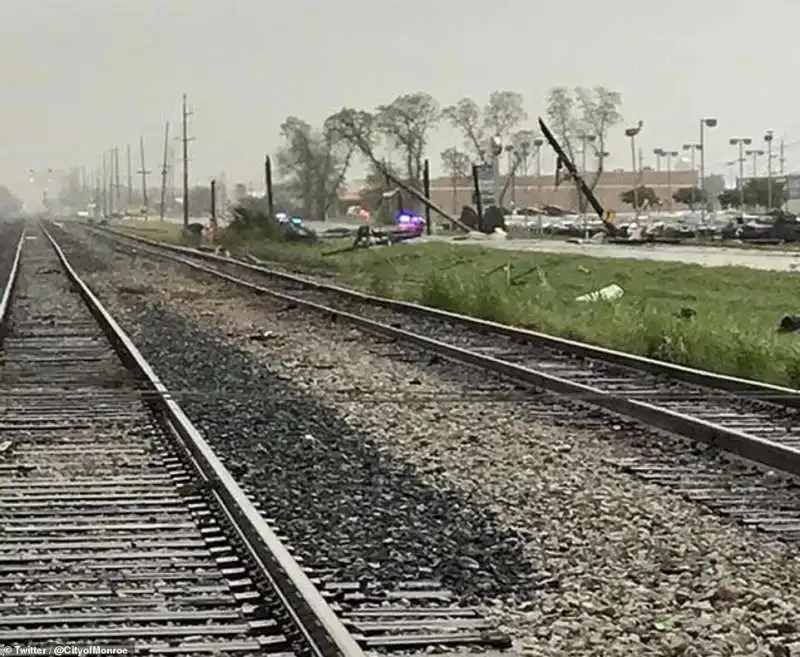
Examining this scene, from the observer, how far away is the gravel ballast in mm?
6031

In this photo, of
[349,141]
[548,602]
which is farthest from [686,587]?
[349,141]

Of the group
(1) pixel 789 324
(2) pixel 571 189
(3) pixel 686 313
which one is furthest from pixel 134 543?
(2) pixel 571 189

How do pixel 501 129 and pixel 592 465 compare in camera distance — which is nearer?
pixel 592 465

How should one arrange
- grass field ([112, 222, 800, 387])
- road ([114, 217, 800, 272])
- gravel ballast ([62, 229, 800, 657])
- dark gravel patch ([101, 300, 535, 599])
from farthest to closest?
road ([114, 217, 800, 272]), grass field ([112, 222, 800, 387]), dark gravel patch ([101, 300, 535, 599]), gravel ballast ([62, 229, 800, 657])

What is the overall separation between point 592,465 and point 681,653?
438 cm

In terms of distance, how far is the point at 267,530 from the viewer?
290 inches

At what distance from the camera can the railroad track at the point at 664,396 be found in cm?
887

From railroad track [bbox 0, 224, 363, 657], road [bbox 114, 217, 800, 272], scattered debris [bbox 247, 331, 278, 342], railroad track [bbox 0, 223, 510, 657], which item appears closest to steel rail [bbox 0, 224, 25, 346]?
scattered debris [bbox 247, 331, 278, 342]

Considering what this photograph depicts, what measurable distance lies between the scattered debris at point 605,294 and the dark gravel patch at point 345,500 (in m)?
12.8

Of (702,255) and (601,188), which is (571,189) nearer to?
(601,188)

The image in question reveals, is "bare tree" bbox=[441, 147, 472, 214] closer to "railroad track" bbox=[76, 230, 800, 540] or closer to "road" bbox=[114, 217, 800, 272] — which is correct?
"road" bbox=[114, 217, 800, 272]

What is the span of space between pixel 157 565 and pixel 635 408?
5.92m

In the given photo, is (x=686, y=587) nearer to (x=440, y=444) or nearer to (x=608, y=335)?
(x=440, y=444)

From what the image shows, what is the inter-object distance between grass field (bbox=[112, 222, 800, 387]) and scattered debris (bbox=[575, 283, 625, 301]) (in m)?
0.27
